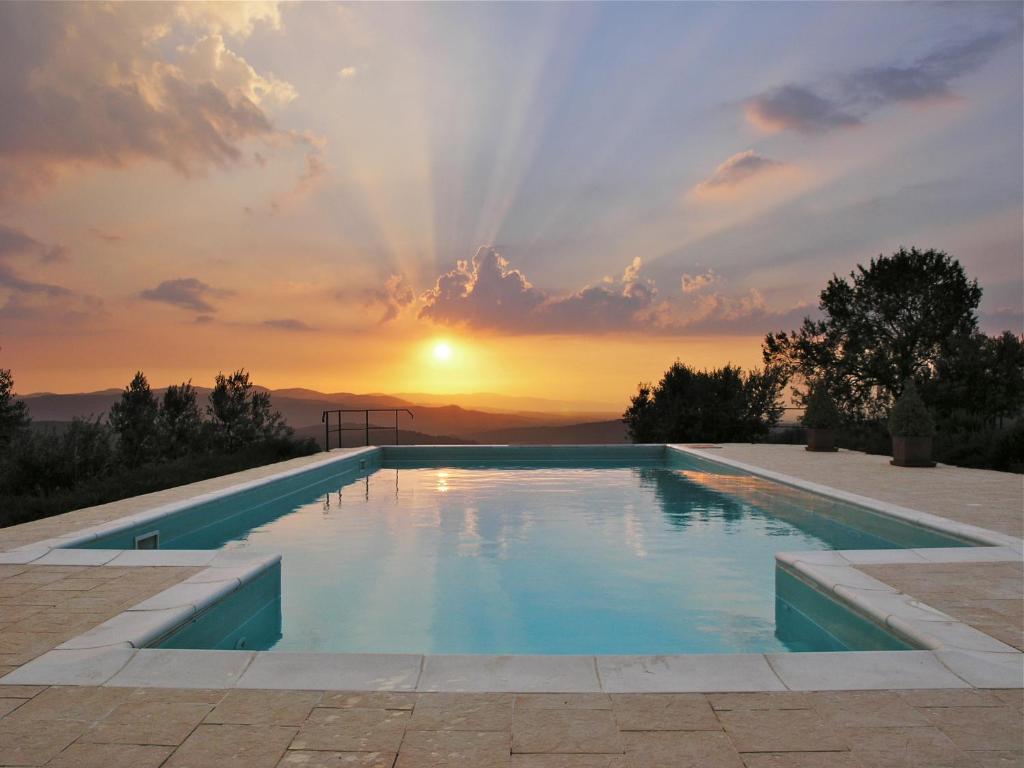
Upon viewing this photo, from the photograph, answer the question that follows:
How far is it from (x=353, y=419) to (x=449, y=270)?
13.8ft

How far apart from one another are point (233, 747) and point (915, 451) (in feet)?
37.7

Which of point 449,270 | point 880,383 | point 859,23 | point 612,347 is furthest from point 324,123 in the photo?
point 880,383

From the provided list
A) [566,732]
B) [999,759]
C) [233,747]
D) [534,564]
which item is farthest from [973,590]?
[233,747]

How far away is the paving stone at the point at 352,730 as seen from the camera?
7.03 feet

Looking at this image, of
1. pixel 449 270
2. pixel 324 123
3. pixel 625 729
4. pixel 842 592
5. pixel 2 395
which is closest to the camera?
pixel 625 729

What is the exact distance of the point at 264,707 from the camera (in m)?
2.41

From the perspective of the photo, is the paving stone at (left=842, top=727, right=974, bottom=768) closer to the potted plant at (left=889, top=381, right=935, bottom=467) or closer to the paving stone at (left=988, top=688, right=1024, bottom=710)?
the paving stone at (left=988, top=688, right=1024, bottom=710)

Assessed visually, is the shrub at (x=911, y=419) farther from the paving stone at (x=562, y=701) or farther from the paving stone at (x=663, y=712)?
the paving stone at (x=562, y=701)

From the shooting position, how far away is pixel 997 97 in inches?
484

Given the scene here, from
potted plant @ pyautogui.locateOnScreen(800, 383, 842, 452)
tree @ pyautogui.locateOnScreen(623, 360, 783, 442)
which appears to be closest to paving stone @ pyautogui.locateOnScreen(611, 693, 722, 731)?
potted plant @ pyautogui.locateOnScreen(800, 383, 842, 452)

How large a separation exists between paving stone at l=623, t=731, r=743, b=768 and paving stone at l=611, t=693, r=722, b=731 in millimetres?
41

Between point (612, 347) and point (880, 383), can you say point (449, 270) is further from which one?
point (880, 383)

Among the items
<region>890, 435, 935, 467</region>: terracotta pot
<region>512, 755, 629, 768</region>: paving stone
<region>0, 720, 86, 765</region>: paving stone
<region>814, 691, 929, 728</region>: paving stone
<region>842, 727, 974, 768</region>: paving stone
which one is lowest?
<region>842, 727, 974, 768</region>: paving stone

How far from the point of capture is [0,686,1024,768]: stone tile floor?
6.77ft
